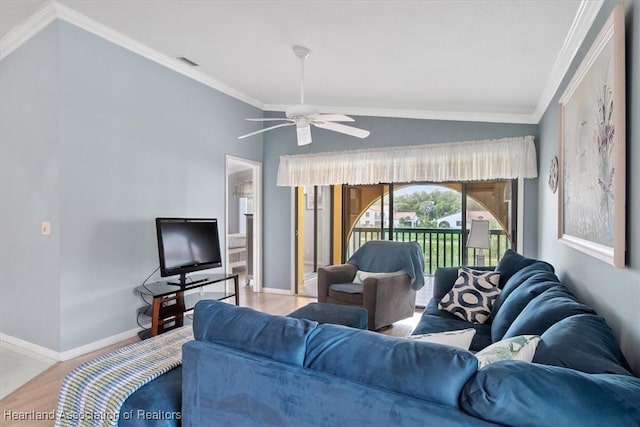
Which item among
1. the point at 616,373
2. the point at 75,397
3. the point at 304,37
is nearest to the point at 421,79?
the point at 304,37

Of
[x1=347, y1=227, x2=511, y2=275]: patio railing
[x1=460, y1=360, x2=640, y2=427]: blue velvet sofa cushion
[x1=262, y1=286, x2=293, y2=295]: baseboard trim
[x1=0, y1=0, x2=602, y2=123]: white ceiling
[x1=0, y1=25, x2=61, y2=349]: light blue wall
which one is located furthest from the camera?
[x1=262, y1=286, x2=293, y2=295]: baseboard trim

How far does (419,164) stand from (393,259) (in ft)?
4.38

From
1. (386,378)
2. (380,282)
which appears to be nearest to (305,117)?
(380,282)

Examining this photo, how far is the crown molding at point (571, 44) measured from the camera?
1924 millimetres

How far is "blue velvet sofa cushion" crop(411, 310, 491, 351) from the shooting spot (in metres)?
2.41

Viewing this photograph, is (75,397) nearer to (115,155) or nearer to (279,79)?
(115,155)

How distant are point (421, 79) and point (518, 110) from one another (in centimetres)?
141

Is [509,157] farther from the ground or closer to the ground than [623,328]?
farther from the ground

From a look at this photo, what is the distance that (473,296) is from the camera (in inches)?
114

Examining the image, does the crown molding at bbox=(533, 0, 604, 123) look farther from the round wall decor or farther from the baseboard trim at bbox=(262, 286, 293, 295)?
the baseboard trim at bbox=(262, 286, 293, 295)

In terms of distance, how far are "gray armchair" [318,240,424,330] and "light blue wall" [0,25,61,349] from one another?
260 centimetres

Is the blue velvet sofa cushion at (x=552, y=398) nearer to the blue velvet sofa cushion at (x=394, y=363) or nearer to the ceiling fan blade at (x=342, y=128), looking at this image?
the blue velvet sofa cushion at (x=394, y=363)

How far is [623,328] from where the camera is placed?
1461mm

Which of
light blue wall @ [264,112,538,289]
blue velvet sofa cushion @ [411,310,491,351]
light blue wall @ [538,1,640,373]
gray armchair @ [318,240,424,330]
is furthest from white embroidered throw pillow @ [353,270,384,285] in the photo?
light blue wall @ [538,1,640,373]
